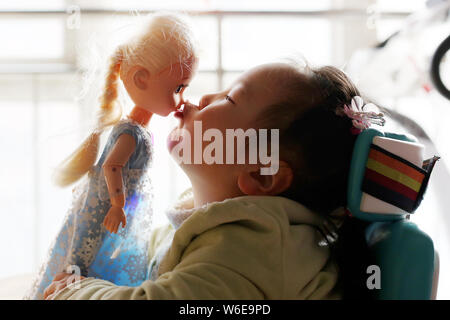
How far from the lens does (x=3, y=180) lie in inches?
56.8

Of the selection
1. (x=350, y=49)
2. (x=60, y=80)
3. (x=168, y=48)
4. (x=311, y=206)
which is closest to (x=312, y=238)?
(x=311, y=206)

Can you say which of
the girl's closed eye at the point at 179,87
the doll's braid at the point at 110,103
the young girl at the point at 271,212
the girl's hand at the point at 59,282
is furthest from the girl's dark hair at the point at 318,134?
the girl's hand at the point at 59,282

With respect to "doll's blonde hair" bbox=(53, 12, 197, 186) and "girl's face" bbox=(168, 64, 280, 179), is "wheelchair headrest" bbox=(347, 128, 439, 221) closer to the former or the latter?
"girl's face" bbox=(168, 64, 280, 179)

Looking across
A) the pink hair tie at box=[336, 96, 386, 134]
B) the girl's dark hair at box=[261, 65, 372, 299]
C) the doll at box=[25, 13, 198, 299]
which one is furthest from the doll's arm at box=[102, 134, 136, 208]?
the pink hair tie at box=[336, 96, 386, 134]

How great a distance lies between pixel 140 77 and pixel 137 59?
0.03 m

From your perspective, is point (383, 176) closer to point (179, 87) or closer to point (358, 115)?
point (358, 115)

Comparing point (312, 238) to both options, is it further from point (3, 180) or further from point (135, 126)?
point (3, 180)

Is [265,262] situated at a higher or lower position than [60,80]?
lower

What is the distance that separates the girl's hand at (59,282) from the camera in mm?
600

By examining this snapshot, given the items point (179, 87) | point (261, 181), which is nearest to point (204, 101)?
point (179, 87)

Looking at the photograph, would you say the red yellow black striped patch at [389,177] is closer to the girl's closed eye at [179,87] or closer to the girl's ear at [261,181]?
the girl's ear at [261,181]

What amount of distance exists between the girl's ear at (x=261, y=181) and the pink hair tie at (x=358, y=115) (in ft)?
0.37

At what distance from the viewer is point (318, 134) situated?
0.64m
